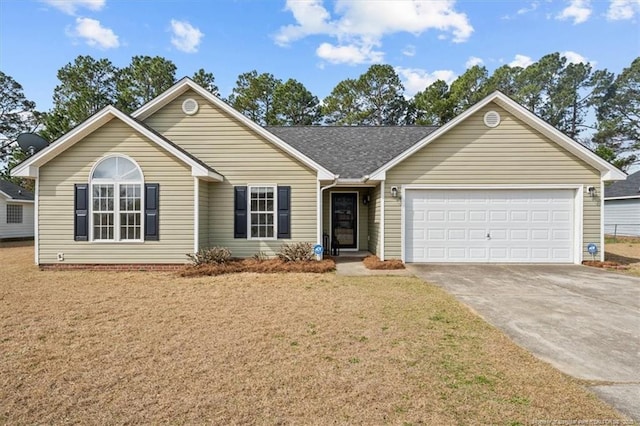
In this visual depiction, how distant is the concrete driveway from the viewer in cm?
379

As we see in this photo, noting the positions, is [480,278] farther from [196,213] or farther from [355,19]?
[355,19]

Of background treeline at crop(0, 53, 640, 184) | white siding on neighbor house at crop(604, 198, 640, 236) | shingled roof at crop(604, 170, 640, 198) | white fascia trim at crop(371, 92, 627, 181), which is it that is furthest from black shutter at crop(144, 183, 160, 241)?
white siding on neighbor house at crop(604, 198, 640, 236)

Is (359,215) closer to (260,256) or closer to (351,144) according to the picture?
(351,144)

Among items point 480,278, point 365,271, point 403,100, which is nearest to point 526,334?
point 480,278

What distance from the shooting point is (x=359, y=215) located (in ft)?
45.4

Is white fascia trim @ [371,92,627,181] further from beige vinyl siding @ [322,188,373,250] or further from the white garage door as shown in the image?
beige vinyl siding @ [322,188,373,250]

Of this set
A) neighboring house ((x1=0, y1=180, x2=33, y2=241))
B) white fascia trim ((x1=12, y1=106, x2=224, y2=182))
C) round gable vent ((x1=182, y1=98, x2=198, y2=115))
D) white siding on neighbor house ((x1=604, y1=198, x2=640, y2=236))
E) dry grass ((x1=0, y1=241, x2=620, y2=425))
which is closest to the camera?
dry grass ((x1=0, y1=241, x2=620, y2=425))

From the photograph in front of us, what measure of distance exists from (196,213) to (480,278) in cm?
773

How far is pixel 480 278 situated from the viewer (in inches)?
347

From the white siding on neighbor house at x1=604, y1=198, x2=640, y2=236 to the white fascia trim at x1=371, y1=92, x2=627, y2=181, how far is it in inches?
638

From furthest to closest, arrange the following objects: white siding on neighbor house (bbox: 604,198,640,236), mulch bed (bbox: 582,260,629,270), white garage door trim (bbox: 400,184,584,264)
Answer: white siding on neighbor house (bbox: 604,198,640,236) → white garage door trim (bbox: 400,184,584,264) → mulch bed (bbox: 582,260,629,270)

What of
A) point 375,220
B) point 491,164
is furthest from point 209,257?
point 491,164

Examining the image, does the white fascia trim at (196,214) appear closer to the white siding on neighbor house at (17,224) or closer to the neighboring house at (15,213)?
the neighboring house at (15,213)

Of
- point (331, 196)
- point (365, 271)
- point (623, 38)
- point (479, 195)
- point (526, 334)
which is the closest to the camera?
point (526, 334)
